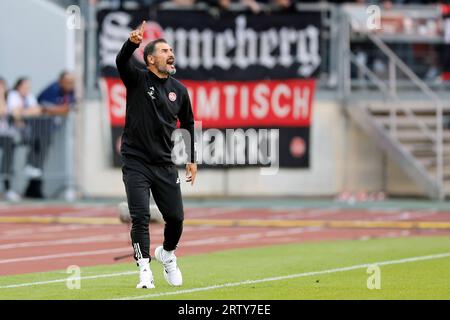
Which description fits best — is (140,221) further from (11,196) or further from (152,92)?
(11,196)

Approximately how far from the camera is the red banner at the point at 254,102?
28.5 meters

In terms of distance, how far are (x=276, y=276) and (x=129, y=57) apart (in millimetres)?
3056

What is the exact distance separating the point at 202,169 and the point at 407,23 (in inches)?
218

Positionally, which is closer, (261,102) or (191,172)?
(191,172)

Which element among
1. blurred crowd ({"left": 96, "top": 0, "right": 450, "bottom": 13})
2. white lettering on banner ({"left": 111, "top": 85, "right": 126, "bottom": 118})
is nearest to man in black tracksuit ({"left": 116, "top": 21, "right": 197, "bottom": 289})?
white lettering on banner ({"left": 111, "top": 85, "right": 126, "bottom": 118})

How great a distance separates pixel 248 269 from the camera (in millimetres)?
14883

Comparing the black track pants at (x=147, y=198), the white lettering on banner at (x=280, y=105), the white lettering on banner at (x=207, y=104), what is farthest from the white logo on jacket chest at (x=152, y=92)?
the white lettering on banner at (x=280, y=105)

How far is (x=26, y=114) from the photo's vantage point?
92.0ft

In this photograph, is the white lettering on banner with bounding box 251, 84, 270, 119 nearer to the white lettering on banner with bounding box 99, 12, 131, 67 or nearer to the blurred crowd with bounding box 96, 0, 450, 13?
the blurred crowd with bounding box 96, 0, 450, 13

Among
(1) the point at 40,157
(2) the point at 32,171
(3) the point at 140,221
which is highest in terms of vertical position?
(1) the point at 40,157

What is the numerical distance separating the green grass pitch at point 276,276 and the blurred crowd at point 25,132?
10.8 metres

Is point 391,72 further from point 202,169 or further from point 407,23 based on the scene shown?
point 202,169

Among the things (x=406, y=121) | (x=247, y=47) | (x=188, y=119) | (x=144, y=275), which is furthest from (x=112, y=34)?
(x=144, y=275)
